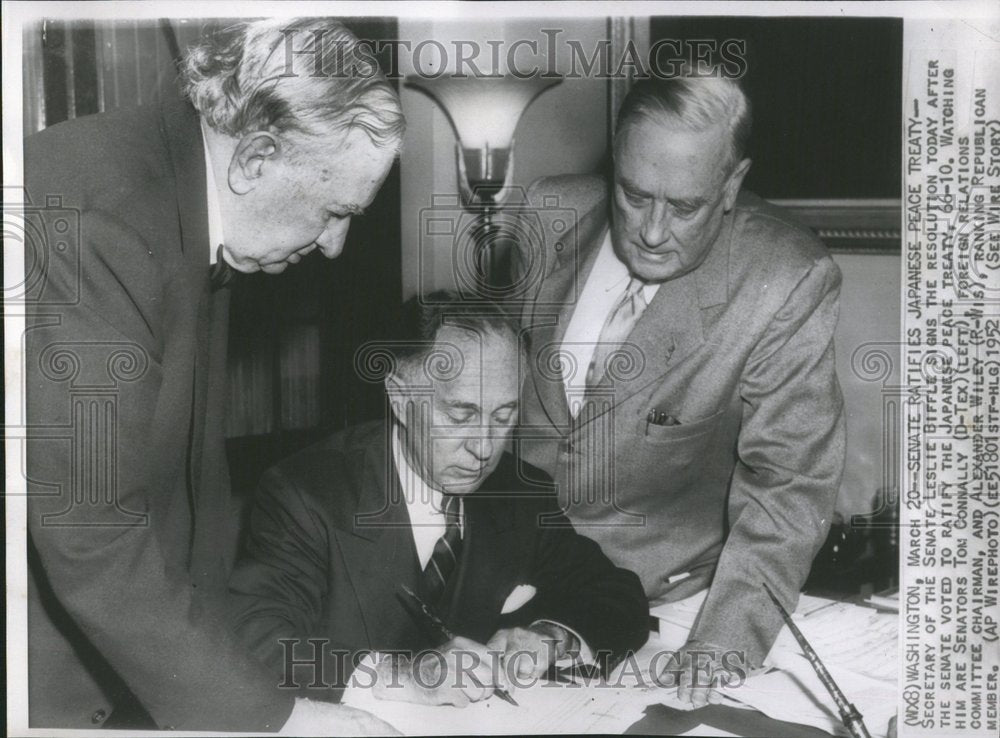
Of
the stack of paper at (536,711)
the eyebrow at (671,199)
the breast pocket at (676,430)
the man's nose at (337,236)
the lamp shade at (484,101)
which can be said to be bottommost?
the stack of paper at (536,711)

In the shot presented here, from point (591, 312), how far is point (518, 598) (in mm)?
479

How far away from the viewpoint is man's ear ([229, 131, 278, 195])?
172 centimetres

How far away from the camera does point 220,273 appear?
1740mm

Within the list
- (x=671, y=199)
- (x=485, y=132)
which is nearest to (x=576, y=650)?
(x=671, y=199)

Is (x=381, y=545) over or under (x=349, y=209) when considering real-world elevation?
under

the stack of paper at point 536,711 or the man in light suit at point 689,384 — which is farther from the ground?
the man in light suit at point 689,384

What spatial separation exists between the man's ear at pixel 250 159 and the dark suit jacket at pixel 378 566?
1.41 ft

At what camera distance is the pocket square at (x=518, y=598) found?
1.75 m

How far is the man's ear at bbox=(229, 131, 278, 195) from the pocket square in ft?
2.55

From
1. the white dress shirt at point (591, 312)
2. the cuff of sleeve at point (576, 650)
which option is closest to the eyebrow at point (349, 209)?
the white dress shirt at point (591, 312)

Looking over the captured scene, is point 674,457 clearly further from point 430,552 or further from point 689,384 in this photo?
point 430,552

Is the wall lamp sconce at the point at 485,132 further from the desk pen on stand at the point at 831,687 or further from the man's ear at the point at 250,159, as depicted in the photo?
the desk pen on stand at the point at 831,687

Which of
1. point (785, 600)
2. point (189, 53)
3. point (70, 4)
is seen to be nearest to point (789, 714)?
point (785, 600)

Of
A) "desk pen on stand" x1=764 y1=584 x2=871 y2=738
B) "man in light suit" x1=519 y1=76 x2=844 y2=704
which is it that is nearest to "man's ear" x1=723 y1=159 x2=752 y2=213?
"man in light suit" x1=519 y1=76 x2=844 y2=704
